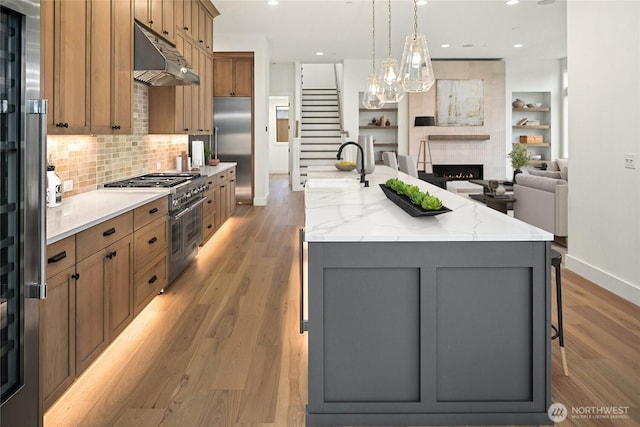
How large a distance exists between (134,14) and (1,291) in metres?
3.08

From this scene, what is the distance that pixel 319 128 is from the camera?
13.2 meters

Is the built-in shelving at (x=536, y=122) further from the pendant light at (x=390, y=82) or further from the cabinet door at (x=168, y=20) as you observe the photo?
the cabinet door at (x=168, y=20)

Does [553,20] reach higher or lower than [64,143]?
higher

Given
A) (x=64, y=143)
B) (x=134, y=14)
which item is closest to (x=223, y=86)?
(x=134, y=14)

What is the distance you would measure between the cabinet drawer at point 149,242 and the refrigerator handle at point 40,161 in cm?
160

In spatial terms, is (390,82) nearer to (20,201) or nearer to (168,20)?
(168,20)

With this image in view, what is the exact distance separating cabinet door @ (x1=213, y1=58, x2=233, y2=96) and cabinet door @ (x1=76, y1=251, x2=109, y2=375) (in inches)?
282

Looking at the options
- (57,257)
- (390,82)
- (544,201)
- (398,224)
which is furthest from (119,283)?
(544,201)

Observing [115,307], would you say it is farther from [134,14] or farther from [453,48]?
[453,48]

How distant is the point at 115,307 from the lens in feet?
9.68

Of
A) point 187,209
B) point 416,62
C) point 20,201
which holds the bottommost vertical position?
point 187,209

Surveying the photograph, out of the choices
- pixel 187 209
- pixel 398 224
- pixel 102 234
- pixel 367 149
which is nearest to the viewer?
pixel 398 224

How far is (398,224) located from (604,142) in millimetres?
2796

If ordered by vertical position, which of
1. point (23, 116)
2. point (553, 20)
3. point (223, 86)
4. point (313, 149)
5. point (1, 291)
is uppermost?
point (553, 20)
